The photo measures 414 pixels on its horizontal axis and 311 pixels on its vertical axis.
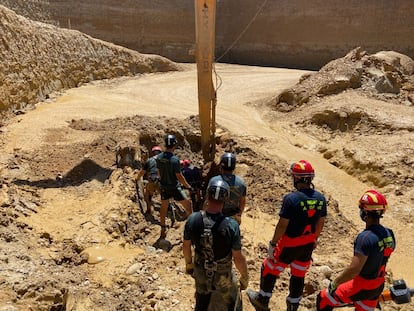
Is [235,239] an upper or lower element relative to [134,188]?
upper

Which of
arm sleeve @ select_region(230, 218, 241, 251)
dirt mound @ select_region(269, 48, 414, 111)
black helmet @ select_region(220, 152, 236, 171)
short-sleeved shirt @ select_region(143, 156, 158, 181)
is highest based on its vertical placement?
dirt mound @ select_region(269, 48, 414, 111)

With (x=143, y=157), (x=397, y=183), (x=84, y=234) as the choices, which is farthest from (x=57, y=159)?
(x=397, y=183)

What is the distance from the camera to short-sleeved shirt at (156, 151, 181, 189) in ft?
20.0

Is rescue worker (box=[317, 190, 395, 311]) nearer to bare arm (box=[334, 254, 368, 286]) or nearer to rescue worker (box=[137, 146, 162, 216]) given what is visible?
bare arm (box=[334, 254, 368, 286])

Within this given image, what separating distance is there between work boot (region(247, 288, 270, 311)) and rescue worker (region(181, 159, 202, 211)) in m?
3.02

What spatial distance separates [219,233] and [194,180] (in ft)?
13.5

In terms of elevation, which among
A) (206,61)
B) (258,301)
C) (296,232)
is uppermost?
(206,61)

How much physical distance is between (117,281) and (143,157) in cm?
413

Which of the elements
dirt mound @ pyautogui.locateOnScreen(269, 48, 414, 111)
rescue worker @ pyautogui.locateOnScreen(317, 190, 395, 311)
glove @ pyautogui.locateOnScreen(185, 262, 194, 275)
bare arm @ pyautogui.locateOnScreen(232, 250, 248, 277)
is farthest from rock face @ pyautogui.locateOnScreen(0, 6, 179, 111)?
rescue worker @ pyautogui.locateOnScreen(317, 190, 395, 311)

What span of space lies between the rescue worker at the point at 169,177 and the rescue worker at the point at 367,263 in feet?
9.87

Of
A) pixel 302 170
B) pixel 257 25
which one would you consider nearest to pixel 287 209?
pixel 302 170

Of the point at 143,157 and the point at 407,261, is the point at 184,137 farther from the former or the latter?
the point at 407,261

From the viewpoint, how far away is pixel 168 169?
20.1 ft

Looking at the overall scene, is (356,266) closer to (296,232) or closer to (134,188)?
(296,232)
